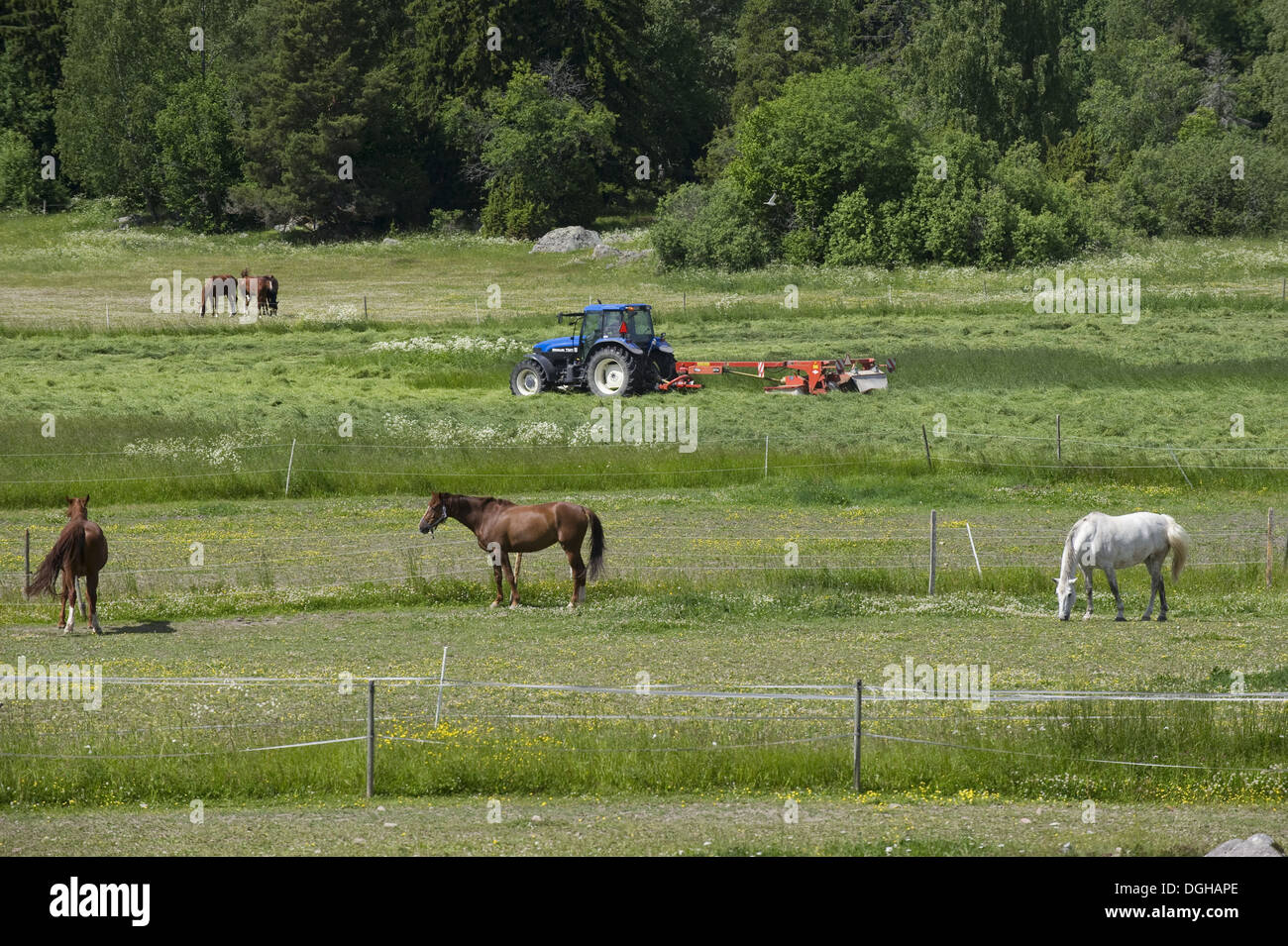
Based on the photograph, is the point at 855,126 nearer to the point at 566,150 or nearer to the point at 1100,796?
the point at 566,150

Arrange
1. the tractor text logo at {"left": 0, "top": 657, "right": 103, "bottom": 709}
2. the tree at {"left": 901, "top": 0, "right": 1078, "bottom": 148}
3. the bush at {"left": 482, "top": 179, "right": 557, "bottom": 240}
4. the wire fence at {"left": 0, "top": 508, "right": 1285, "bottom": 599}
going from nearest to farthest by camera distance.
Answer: the tractor text logo at {"left": 0, "top": 657, "right": 103, "bottom": 709}
the wire fence at {"left": 0, "top": 508, "right": 1285, "bottom": 599}
the tree at {"left": 901, "top": 0, "right": 1078, "bottom": 148}
the bush at {"left": 482, "top": 179, "right": 557, "bottom": 240}

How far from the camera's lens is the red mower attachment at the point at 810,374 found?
3866 centimetres

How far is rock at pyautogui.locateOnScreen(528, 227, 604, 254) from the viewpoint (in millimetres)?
77938

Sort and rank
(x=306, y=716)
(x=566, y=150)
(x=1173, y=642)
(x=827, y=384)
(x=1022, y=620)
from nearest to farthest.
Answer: (x=306, y=716) → (x=1173, y=642) → (x=1022, y=620) → (x=827, y=384) → (x=566, y=150)

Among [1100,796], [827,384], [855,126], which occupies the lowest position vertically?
[1100,796]

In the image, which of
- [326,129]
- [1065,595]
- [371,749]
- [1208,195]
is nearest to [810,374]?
[1065,595]

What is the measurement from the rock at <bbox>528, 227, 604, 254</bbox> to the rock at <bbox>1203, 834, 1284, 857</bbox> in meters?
67.9

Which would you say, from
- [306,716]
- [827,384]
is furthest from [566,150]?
[306,716]

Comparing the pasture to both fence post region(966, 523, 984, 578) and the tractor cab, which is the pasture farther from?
the tractor cab

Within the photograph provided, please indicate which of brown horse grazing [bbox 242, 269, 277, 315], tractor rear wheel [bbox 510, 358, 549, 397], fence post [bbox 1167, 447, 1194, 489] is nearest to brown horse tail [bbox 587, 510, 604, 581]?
fence post [bbox 1167, 447, 1194, 489]

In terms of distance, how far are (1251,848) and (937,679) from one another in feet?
19.9

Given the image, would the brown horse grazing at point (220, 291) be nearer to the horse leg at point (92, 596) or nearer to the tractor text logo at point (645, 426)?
the tractor text logo at point (645, 426)

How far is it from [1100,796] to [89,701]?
34.0 ft

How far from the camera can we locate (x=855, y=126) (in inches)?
2660
